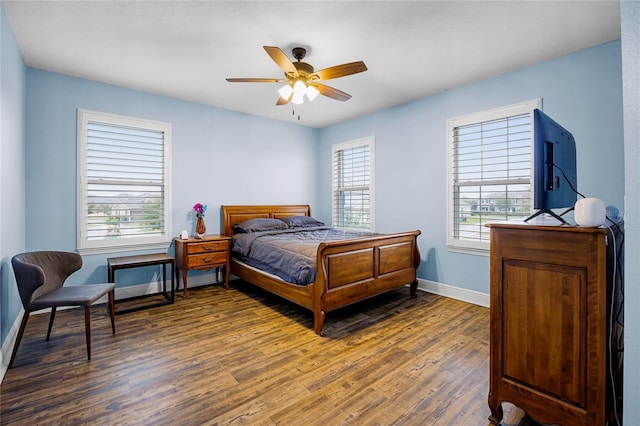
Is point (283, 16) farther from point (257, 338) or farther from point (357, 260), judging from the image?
point (257, 338)

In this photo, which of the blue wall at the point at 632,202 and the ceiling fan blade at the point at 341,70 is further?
the ceiling fan blade at the point at 341,70

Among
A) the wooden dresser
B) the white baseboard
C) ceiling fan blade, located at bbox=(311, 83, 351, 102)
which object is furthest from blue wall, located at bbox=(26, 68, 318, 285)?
the wooden dresser

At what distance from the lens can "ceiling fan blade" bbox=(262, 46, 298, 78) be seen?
221 cm

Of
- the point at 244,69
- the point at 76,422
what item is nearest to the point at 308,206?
the point at 244,69

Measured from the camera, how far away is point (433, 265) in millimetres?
3959

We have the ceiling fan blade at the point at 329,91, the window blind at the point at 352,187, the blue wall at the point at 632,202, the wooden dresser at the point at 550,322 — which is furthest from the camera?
the window blind at the point at 352,187

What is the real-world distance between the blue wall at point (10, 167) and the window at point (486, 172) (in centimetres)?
436

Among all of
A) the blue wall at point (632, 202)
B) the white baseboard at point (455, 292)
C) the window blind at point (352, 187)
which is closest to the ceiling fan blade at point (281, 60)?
the blue wall at point (632, 202)

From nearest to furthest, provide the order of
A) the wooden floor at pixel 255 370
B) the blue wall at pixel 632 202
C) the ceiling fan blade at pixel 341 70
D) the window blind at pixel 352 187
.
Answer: the blue wall at pixel 632 202, the wooden floor at pixel 255 370, the ceiling fan blade at pixel 341 70, the window blind at pixel 352 187

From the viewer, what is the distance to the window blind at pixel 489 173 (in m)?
3.18

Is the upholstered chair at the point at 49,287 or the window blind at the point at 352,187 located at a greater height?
the window blind at the point at 352,187

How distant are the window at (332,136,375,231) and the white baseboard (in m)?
1.23

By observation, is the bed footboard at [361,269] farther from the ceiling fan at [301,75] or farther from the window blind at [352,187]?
the ceiling fan at [301,75]

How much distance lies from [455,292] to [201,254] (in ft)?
11.0
